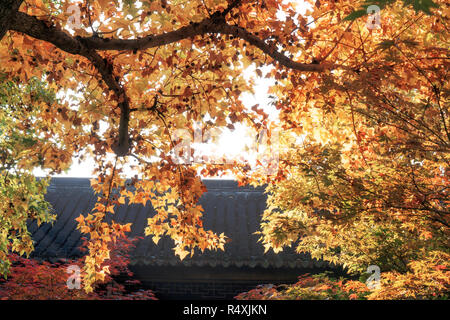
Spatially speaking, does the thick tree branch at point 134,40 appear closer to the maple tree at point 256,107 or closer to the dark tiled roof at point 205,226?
the maple tree at point 256,107

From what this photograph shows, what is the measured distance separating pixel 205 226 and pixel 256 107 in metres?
5.32

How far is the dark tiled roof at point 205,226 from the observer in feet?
23.8

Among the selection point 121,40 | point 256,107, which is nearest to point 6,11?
point 121,40

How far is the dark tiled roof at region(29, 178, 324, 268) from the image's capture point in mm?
7266

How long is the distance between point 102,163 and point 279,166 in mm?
2056

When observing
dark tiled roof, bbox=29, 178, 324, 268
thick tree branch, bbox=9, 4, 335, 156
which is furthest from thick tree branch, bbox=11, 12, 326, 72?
dark tiled roof, bbox=29, 178, 324, 268

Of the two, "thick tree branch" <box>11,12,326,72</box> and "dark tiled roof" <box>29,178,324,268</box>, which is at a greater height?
"thick tree branch" <box>11,12,326,72</box>

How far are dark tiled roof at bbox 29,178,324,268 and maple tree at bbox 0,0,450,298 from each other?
2.45 metres

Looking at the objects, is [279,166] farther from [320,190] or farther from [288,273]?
[288,273]

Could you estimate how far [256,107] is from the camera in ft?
12.7

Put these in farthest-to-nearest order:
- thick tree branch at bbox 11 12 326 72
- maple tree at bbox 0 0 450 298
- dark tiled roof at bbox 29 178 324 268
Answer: dark tiled roof at bbox 29 178 324 268
maple tree at bbox 0 0 450 298
thick tree branch at bbox 11 12 326 72

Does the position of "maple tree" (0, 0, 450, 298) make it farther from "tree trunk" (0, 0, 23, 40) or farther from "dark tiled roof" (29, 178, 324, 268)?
"dark tiled roof" (29, 178, 324, 268)
